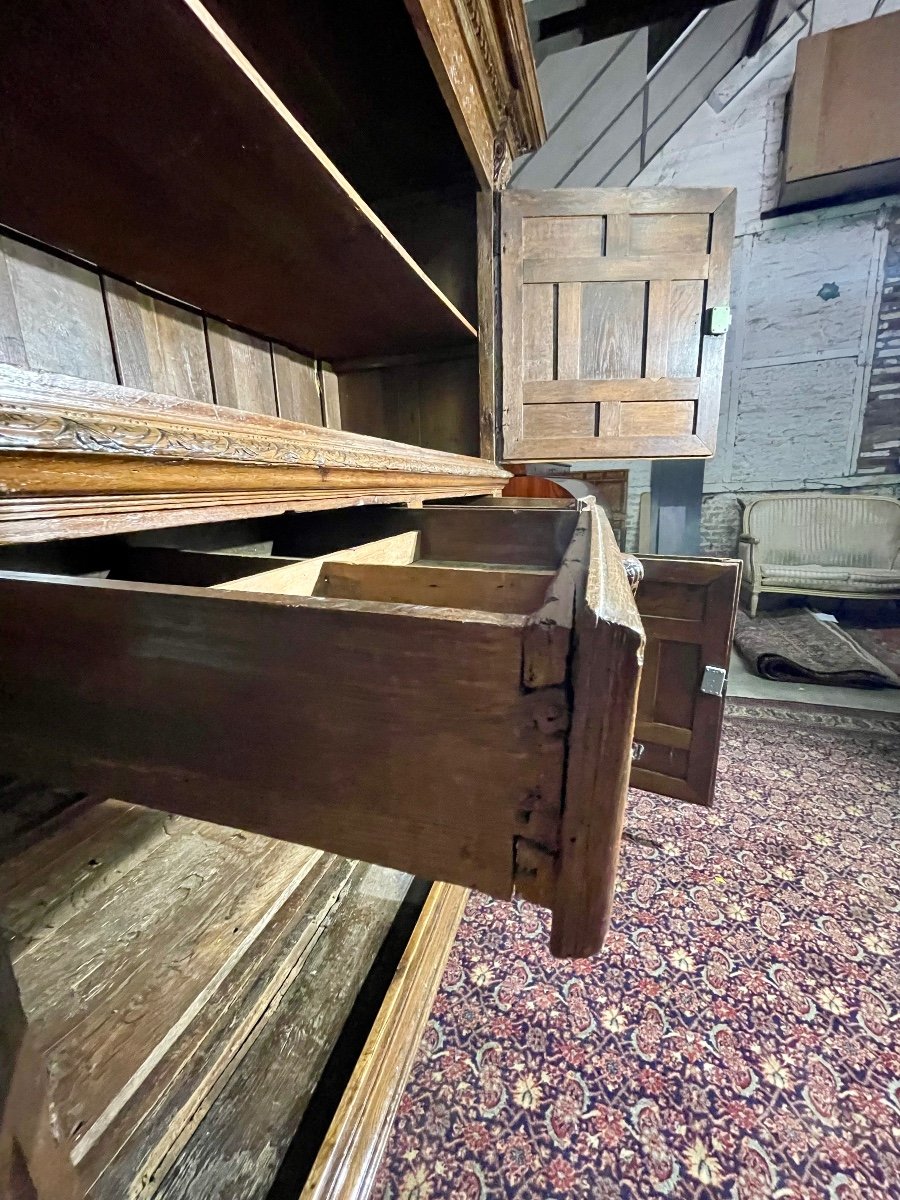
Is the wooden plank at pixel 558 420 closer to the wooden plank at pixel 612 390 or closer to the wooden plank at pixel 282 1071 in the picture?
the wooden plank at pixel 612 390

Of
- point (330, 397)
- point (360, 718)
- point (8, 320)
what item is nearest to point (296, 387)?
A: point (330, 397)

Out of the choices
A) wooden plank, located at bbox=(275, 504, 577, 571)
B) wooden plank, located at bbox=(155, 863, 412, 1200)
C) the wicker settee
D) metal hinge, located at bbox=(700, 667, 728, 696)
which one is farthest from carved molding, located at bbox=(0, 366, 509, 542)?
the wicker settee

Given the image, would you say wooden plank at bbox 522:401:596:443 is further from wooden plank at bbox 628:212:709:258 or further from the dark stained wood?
the dark stained wood

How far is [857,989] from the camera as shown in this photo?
2.94ft

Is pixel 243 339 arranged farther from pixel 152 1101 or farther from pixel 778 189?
pixel 778 189

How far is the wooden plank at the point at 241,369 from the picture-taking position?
3.88 feet

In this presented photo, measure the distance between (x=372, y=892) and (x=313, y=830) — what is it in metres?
0.74

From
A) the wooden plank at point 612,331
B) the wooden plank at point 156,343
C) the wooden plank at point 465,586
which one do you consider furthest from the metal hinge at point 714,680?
the wooden plank at point 156,343

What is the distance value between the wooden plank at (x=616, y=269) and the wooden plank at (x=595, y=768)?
1546 millimetres

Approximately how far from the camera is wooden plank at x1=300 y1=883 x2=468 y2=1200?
22.2 inches

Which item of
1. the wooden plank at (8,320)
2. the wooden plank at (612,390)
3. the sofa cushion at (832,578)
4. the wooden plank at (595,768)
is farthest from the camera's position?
the sofa cushion at (832,578)

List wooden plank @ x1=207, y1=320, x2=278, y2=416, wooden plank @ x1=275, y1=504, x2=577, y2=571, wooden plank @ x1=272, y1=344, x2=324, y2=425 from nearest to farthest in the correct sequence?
wooden plank @ x1=275, y1=504, x2=577, y2=571 → wooden plank @ x1=207, y1=320, x2=278, y2=416 → wooden plank @ x1=272, y1=344, x2=324, y2=425

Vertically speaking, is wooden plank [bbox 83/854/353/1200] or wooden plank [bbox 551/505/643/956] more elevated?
wooden plank [bbox 551/505/643/956]

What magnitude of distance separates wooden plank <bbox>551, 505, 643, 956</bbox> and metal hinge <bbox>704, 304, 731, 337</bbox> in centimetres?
162
